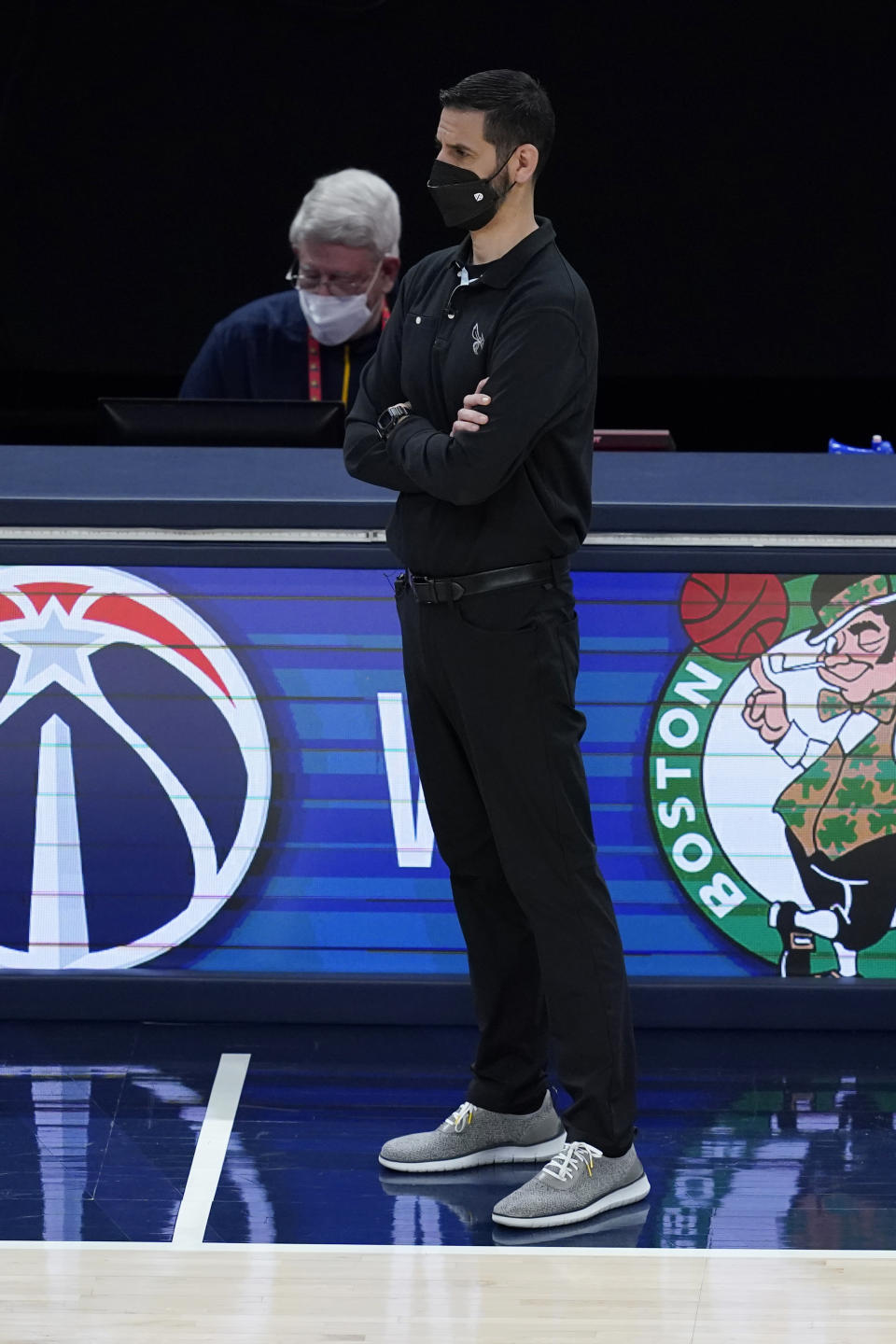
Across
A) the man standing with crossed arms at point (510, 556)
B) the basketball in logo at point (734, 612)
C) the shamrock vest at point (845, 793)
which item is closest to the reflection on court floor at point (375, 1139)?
the man standing with crossed arms at point (510, 556)

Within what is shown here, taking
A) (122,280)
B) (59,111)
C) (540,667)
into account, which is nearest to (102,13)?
(59,111)

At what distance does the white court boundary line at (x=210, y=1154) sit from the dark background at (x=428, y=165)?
18.7ft

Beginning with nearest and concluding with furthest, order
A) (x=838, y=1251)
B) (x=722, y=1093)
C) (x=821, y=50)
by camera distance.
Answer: (x=838, y=1251), (x=722, y=1093), (x=821, y=50)

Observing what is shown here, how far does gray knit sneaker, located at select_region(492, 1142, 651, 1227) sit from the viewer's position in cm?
274

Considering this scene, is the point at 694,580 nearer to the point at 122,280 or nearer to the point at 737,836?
the point at 737,836

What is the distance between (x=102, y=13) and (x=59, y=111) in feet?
1.55

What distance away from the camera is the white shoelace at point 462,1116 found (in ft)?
9.75

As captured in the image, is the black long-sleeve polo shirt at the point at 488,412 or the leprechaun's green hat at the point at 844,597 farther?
the leprechaun's green hat at the point at 844,597

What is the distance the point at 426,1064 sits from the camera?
3.32 m

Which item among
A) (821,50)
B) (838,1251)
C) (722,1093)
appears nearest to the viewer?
(838,1251)

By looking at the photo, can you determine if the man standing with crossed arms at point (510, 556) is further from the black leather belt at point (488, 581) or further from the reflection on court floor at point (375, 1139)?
the reflection on court floor at point (375, 1139)

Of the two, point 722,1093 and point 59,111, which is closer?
point 722,1093

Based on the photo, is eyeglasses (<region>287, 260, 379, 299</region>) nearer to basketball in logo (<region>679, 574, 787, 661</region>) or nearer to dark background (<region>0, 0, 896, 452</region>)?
basketball in logo (<region>679, 574, 787, 661</region>)

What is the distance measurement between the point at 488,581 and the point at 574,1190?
0.90 meters
